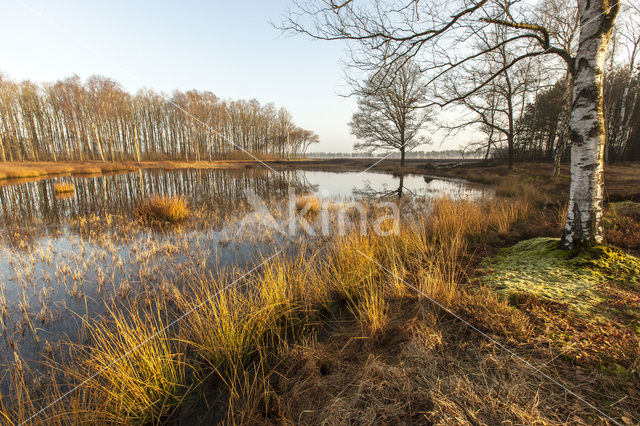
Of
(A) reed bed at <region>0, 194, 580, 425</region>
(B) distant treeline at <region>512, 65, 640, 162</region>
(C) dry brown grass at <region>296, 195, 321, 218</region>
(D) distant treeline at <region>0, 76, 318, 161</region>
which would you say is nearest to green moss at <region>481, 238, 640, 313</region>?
(A) reed bed at <region>0, 194, 580, 425</region>

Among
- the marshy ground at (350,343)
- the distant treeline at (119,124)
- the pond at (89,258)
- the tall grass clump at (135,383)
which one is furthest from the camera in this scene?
the distant treeline at (119,124)

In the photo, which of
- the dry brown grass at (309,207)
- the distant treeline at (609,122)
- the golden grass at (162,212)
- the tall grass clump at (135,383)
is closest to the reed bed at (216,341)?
the tall grass clump at (135,383)

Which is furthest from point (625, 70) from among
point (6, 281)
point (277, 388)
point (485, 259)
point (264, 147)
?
point (264, 147)

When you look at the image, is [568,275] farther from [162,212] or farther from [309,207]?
[162,212]

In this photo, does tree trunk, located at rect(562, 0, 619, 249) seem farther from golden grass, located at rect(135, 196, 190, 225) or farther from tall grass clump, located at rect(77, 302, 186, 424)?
golden grass, located at rect(135, 196, 190, 225)

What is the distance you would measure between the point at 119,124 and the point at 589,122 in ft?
187

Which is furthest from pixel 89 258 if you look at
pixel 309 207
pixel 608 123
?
pixel 608 123

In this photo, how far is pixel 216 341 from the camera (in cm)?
262

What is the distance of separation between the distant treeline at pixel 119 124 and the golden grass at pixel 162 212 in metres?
24.6

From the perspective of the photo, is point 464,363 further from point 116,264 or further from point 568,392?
point 116,264

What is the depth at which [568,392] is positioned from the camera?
1.58 meters

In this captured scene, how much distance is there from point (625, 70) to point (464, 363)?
33.4 m

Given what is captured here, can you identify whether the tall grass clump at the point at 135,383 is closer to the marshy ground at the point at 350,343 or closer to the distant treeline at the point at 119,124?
the marshy ground at the point at 350,343

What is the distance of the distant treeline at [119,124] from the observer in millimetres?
34594
